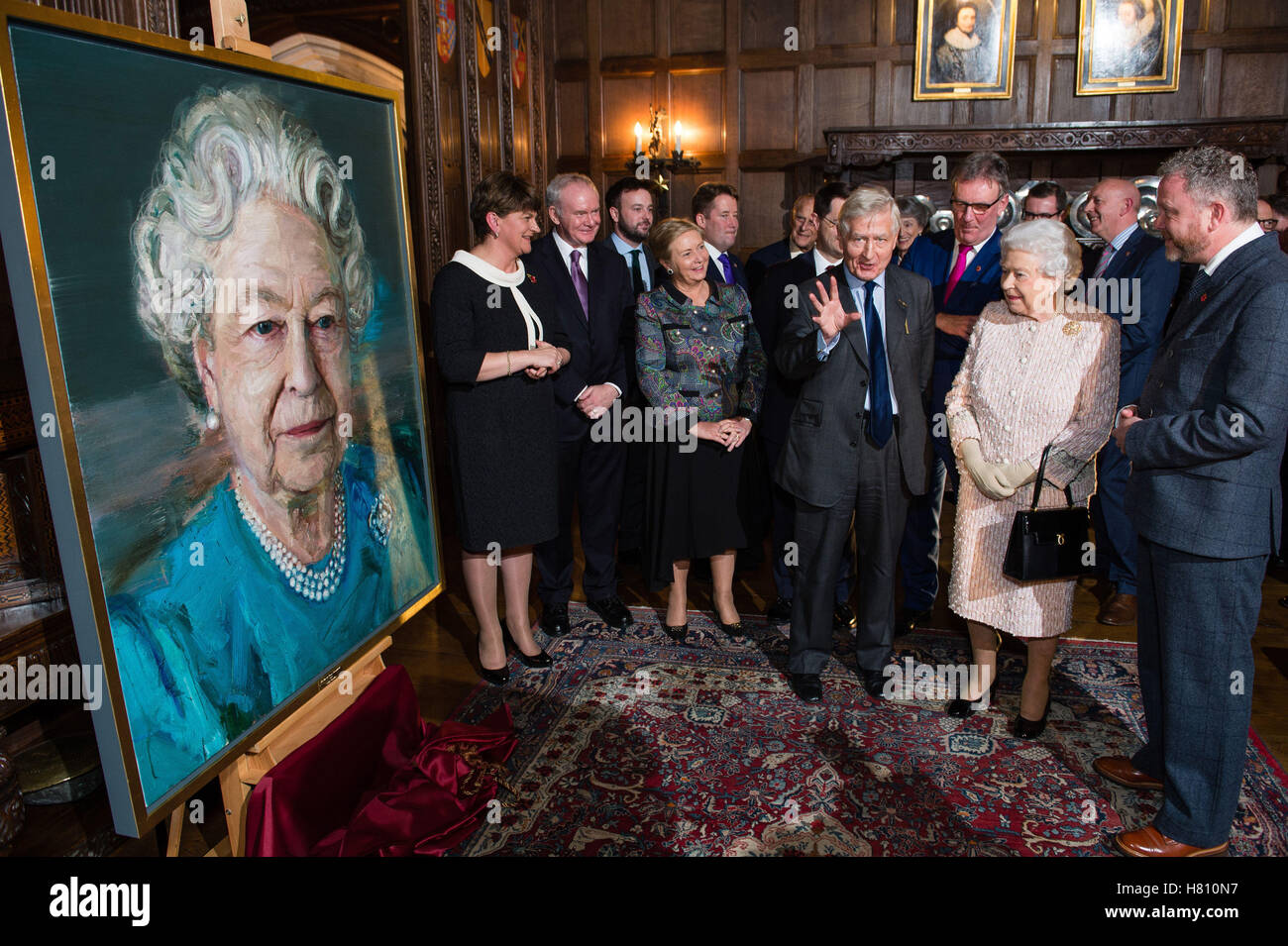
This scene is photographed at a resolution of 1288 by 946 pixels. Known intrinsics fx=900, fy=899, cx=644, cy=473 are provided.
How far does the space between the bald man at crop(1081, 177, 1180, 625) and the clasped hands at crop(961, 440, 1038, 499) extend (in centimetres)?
109

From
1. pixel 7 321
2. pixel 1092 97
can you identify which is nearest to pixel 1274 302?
pixel 7 321

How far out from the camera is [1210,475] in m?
2.29

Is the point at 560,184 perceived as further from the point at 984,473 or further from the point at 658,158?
the point at 658,158

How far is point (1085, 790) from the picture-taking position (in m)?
2.87

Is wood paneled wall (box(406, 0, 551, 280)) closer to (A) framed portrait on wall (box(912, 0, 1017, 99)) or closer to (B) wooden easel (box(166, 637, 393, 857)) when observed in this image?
(A) framed portrait on wall (box(912, 0, 1017, 99))

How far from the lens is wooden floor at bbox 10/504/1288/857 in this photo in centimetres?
277

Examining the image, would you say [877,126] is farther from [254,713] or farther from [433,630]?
[254,713]

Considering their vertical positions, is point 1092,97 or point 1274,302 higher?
point 1092,97

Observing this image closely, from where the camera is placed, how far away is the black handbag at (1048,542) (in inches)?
112

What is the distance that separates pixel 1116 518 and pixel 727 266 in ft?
7.51

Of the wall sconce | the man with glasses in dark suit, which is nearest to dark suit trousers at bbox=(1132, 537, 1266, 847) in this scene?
the man with glasses in dark suit

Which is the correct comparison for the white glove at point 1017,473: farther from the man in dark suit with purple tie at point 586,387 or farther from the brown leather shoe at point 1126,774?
the man in dark suit with purple tie at point 586,387

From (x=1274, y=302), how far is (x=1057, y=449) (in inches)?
32.9

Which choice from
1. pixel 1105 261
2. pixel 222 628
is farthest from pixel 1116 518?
pixel 222 628
